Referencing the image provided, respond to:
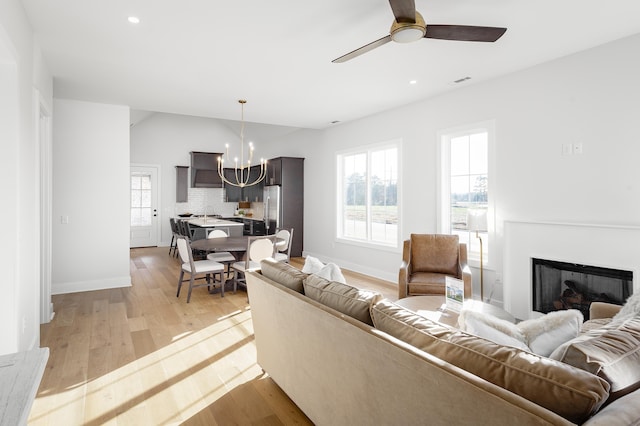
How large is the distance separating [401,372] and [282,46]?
301 cm

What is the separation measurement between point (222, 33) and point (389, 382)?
9.78ft

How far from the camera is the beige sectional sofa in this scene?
3.31 feet

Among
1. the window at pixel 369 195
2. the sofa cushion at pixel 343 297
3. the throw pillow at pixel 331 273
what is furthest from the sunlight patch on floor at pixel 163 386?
the window at pixel 369 195

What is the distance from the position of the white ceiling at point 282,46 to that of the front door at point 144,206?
5208 millimetres

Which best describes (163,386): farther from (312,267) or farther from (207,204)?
(207,204)

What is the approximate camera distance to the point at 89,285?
5250mm

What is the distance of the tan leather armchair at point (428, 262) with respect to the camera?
13.2ft

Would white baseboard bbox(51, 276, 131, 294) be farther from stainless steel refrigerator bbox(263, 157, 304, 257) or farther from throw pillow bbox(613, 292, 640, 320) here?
throw pillow bbox(613, 292, 640, 320)

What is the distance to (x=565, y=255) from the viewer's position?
3562 mm

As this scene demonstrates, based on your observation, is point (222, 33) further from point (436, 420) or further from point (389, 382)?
point (436, 420)

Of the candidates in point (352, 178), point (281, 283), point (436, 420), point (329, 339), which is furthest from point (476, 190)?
point (436, 420)

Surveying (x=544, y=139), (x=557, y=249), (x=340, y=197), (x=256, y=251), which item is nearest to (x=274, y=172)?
(x=340, y=197)

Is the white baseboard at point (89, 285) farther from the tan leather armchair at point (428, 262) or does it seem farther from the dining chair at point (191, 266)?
the tan leather armchair at point (428, 262)

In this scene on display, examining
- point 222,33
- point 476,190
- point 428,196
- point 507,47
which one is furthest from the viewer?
point 428,196
